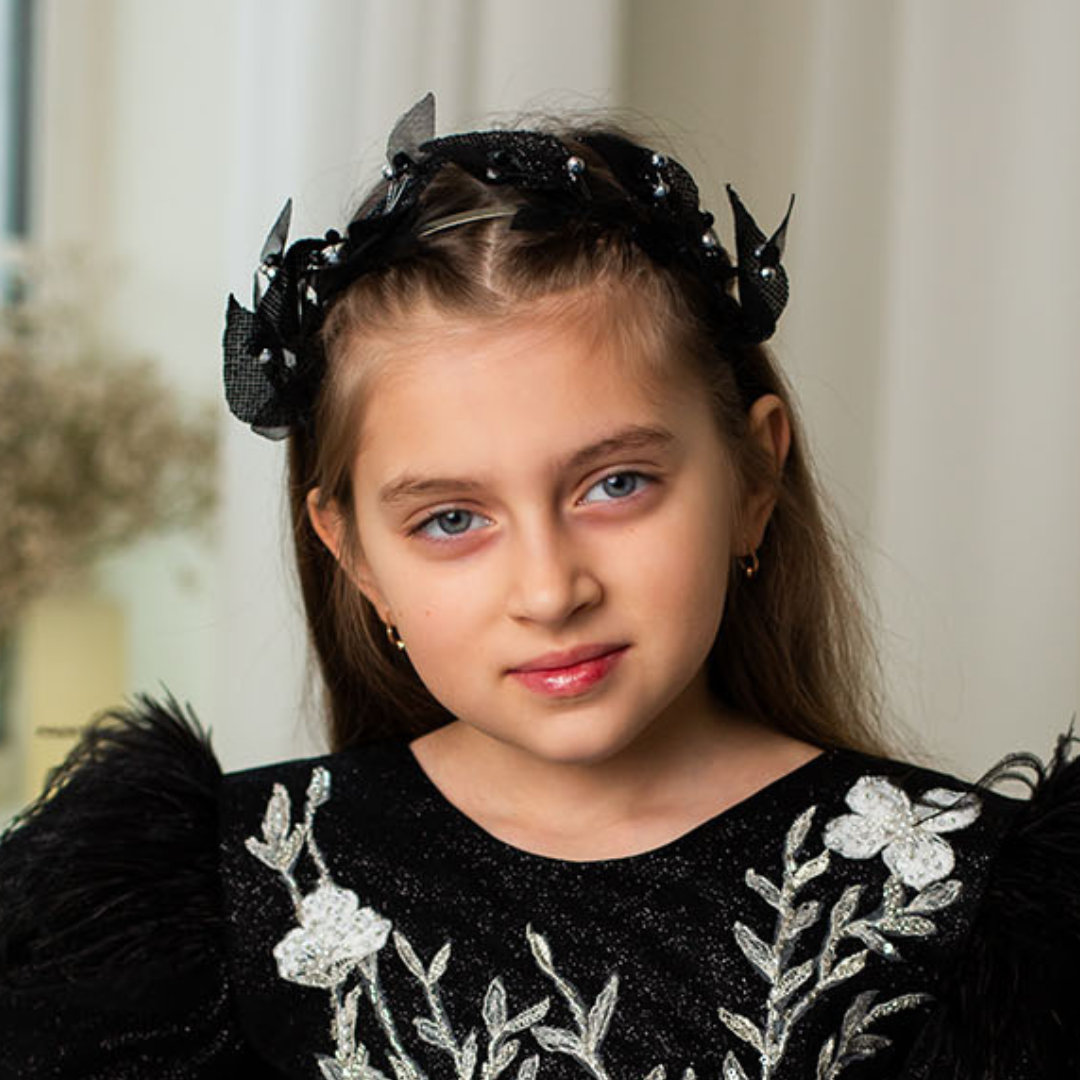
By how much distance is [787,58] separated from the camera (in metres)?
1.88

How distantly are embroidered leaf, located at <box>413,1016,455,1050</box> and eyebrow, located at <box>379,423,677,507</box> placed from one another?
0.33 metres

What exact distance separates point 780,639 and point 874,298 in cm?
67

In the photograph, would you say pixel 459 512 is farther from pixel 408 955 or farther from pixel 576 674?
pixel 408 955

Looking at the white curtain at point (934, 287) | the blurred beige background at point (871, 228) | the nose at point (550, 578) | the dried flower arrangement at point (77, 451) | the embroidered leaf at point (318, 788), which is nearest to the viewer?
the nose at point (550, 578)

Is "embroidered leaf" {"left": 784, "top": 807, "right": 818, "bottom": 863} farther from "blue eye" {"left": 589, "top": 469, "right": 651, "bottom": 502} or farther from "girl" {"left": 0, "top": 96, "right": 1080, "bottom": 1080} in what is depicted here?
"blue eye" {"left": 589, "top": 469, "right": 651, "bottom": 502}

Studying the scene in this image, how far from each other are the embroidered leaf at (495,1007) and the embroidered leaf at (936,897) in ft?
0.85

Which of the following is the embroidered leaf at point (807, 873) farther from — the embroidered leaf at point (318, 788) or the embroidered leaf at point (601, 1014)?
the embroidered leaf at point (318, 788)

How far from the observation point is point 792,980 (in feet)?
3.64

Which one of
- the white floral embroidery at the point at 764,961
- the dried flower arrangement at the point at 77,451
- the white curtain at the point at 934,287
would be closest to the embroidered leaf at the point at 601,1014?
the white floral embroidery at the point at 764,961

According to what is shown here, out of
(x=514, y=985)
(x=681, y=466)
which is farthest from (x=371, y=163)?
(x=514, y=985)

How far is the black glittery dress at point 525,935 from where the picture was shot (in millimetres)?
1096

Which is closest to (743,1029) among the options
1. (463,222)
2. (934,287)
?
(463,222)

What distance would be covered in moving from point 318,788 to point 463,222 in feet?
1.35

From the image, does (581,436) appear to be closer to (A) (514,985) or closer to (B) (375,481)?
(B) (375,481)
